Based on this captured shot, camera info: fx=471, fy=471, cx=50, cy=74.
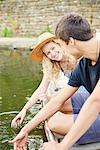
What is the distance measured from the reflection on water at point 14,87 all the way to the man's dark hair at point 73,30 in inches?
68.3

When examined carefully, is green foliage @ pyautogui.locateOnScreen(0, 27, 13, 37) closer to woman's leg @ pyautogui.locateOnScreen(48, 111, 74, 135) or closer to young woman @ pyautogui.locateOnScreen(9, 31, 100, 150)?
young woman @ pyautogui.locateOnScreen(9, 31, 100, 150)

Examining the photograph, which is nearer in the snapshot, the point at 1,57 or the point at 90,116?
the point at 90,116

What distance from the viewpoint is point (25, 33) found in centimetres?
1391

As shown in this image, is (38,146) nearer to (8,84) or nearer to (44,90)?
(44,90)

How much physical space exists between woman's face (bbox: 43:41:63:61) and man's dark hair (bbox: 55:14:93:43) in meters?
0.89

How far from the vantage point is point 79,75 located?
3.02 meters

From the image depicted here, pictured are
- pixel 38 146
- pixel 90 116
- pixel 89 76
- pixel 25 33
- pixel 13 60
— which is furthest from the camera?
pixel 25 33

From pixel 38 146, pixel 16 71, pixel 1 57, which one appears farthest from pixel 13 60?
pixel 38 146

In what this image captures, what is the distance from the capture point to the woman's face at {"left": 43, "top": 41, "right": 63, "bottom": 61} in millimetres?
3523

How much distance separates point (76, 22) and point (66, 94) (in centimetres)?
63

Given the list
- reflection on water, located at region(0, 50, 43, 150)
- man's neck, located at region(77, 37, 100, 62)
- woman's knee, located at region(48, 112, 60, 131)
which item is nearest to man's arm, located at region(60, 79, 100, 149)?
man's neck, located at region(77, 37, 100, 62)

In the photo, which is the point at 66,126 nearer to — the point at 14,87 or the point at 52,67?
the point at 52,67

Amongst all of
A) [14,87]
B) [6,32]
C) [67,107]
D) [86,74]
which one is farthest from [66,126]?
[6,32]

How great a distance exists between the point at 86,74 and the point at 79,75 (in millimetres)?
81
